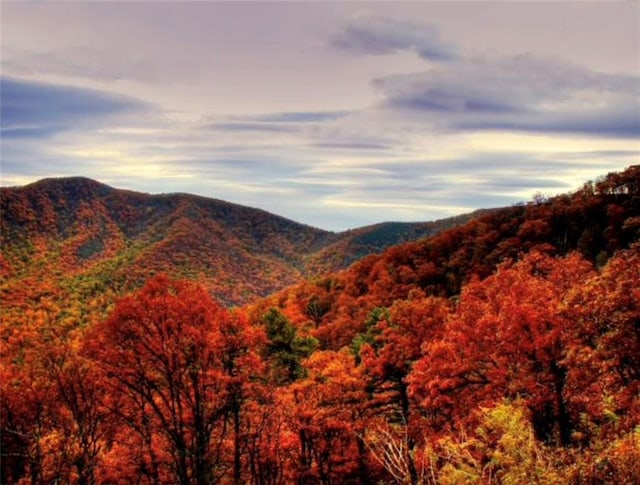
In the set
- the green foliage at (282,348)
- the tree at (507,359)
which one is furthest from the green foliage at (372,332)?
the tree at (507,359)

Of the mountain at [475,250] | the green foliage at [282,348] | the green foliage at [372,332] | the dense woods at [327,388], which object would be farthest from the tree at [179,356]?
the mountain at [475,250]

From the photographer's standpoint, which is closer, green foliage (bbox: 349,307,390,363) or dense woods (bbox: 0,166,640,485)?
dense woods (bbox: 0,166,640,485)

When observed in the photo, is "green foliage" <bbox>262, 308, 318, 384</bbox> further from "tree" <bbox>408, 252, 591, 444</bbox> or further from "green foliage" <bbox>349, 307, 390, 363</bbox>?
"tree" <bbox>408, 252, 591, 444</bbox>

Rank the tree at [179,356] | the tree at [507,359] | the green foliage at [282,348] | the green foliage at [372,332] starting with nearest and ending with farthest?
1. the tree at [507,359]
2. the tree at [179,356]
3. the green foliage at [372,332]
4. the green foliage at [282,348]

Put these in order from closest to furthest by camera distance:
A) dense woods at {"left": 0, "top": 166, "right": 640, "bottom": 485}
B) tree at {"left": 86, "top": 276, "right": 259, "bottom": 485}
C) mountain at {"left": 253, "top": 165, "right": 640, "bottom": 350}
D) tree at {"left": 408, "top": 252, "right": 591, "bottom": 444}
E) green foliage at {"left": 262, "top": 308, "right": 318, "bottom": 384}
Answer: dense woods at {"left": 0, "top": 166, "right": 640, "bottom": 485} < tree at {"left": 408, "top": 252, "right": 591, "bottom": 444} < tree at {"left": 86, "top": 276, "right": 259, "bottom": 485} < green foliage at {"left": 262, "top": 308, "right": 318, "bottom": 384} < mountain at {"left": 253, "top": 165, "right": 640, "bottom": 350}

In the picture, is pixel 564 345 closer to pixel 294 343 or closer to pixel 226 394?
pixel 226 394

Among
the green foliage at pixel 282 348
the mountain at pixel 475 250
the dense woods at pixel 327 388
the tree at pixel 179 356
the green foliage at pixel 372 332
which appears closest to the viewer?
the dense woods at pixel 327 388

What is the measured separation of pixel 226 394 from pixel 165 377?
12.6ft

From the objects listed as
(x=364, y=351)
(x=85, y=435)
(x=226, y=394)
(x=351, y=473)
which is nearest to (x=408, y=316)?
(x=364, y=351)

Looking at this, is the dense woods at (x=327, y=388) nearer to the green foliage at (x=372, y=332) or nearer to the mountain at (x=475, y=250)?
the green foliage at (x=372, y=332)

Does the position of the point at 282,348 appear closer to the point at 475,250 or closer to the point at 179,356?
the point at 179,356

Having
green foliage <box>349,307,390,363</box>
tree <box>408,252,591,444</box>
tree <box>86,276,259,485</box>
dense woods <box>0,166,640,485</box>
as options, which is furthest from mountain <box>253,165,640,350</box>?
tree <box>86,276,259,485</box>

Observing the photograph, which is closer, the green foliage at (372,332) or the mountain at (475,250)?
the green foliage at (372,332)

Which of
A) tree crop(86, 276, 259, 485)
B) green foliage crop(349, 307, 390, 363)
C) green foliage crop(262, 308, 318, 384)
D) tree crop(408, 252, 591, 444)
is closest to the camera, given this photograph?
tree crop(408, 252, 591, 444)
